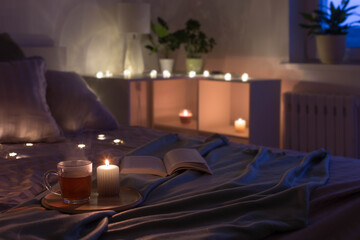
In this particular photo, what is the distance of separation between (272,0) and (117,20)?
107 cm

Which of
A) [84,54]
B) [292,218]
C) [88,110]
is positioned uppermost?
[84,54]

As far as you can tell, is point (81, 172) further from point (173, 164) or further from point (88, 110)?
point (88, 110)

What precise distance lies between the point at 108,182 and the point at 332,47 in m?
2.24

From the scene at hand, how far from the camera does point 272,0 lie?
3.53 meters

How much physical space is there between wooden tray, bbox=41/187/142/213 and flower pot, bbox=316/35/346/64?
2176 millimetres

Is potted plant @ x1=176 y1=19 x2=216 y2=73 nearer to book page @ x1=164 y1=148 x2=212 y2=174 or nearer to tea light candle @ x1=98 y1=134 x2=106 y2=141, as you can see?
tea light candle @ x1=98 y1=134 x2=106 y2=141

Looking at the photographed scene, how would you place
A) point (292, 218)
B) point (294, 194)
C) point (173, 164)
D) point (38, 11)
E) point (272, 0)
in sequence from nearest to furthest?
1. point (292, 218)
2. point (294, 194)
3. point (173, 164)
4. point (38, 11)
5. point (272, 0)

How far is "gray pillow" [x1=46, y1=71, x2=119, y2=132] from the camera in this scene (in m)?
2.52

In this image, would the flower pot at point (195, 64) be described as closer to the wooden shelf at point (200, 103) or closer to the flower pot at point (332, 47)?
the wooden shelf at point (200, 103)

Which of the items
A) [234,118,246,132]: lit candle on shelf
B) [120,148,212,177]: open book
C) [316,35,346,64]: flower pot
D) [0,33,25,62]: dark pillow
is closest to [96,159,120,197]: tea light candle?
[120,148,212,177]: open book

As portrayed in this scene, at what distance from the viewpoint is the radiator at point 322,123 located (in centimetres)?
320

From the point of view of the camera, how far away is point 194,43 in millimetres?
3715

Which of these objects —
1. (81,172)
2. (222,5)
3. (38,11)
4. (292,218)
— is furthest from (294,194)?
(222,5)

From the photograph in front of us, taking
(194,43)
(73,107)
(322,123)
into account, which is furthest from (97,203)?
(194,43)
